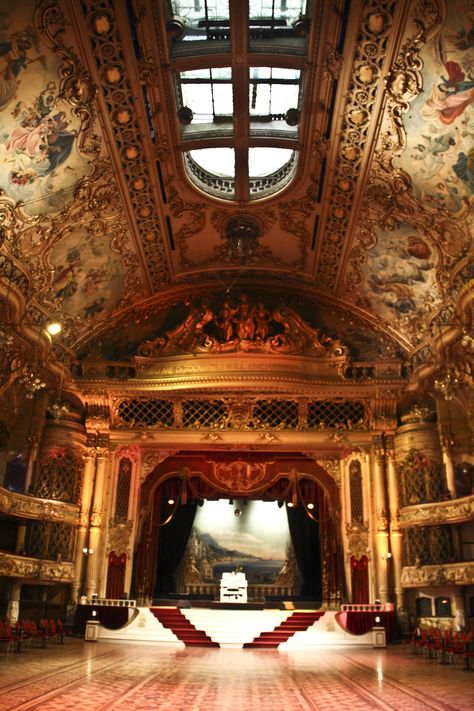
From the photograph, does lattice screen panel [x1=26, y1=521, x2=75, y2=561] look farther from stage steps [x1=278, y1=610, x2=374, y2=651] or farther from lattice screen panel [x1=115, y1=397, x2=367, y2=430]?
stage steps [x1=278, y1=610, x2=374, y2=651]

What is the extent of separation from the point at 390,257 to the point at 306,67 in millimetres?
4891

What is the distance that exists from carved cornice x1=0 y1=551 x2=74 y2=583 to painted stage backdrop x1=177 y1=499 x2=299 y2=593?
5.17 meters

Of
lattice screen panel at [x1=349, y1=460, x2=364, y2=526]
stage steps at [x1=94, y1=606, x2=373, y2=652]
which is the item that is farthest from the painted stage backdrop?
stage steps at [x1=94, y1=606, x2=373, y2=652]

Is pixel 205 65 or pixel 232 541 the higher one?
pixel 205 65

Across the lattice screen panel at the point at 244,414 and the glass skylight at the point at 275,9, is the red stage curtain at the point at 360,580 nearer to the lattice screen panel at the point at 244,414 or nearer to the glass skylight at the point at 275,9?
the lattice screen panel at the point at 244,414

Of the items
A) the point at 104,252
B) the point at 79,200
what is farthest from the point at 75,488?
the point at 79,200

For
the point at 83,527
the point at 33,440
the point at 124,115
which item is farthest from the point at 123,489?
the point at 124,115

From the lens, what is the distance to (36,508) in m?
14.0

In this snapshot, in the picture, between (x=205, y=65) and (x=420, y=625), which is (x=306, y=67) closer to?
(x=205, y=65)

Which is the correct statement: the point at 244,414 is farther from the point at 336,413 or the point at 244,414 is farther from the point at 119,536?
the point at 119,536

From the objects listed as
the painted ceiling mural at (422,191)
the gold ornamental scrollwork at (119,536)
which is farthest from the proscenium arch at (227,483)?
the painted ceiling mural at (422,191)

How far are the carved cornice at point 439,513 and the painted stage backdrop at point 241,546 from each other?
18.6 ft

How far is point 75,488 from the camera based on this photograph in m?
15.5

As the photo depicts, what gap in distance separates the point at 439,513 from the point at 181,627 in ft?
20.5
